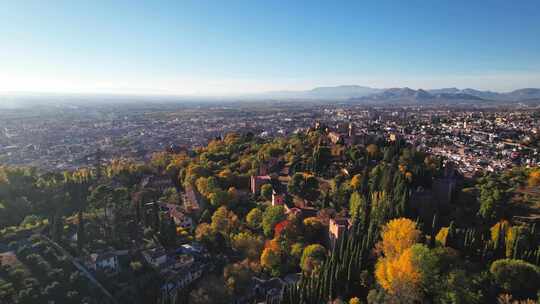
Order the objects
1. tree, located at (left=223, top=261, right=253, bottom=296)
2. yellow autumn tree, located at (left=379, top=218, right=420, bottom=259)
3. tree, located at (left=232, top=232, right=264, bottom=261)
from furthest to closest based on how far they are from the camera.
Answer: tree, located at (left=232, top=232, right=264, bottom=261) < tree, located at (left=223, top=261, right=253, bottom=296) < yellow autumn tree, located at (left=379, top=218, right=420, bottom=259)

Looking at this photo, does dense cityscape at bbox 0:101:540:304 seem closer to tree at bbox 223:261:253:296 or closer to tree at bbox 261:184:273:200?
tree at bbox 223:261:253:296

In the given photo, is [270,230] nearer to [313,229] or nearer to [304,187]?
[313,229]

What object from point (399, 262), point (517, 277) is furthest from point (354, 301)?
point (517, 277)

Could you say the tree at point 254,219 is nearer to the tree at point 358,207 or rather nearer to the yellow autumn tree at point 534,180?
the tree at point 358,207

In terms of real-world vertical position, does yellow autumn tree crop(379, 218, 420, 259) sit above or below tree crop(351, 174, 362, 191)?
below

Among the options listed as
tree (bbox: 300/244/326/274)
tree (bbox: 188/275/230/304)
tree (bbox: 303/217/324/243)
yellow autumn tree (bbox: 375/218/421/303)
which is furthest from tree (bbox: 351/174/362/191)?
tree (bbox: 188/275/230/304)

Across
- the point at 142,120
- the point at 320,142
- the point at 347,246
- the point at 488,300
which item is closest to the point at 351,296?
the point at 347,246
